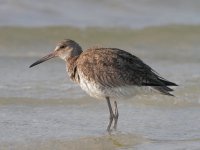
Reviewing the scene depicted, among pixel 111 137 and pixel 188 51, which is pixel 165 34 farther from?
pixel 111 137

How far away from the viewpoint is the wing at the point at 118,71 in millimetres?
9062

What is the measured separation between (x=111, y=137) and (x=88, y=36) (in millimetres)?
6719

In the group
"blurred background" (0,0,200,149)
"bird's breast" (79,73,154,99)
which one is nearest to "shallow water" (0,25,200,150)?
"blurred background" (0,0,200,149)

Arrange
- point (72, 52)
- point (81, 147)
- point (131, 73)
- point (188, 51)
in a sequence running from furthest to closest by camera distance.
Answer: point (188, 51), point (72, 52), point (131, 73), point (81, 147)

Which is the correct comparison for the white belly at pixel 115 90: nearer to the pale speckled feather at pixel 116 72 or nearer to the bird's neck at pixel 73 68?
the pale speckled feather at pixel 116 72

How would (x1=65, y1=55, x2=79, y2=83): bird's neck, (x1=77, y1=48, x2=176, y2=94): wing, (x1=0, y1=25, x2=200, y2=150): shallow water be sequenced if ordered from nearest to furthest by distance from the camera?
(x1=0, y1=25, x2=200, y2=150): shallow water < (x1=77, y1=48, x2=176, y2=94): wing < (x1=65, y1=55, x2=79, y2=83): bird's neck

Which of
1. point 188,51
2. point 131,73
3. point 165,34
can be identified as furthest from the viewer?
point 165,34

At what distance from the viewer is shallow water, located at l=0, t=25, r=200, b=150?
8.73 m

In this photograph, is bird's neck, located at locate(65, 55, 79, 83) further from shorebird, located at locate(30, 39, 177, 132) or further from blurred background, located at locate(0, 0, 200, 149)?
blurred background, located at locate(0, 0, 200, 149)

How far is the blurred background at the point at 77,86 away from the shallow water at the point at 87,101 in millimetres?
13

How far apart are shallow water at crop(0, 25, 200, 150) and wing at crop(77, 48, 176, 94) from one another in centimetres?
63

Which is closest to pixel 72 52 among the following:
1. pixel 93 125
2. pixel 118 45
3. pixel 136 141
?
pixel 93 125

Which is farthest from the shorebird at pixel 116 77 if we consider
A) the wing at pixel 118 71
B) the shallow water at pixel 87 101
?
the shallow water at pixel 87 101

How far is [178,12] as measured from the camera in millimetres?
17328
